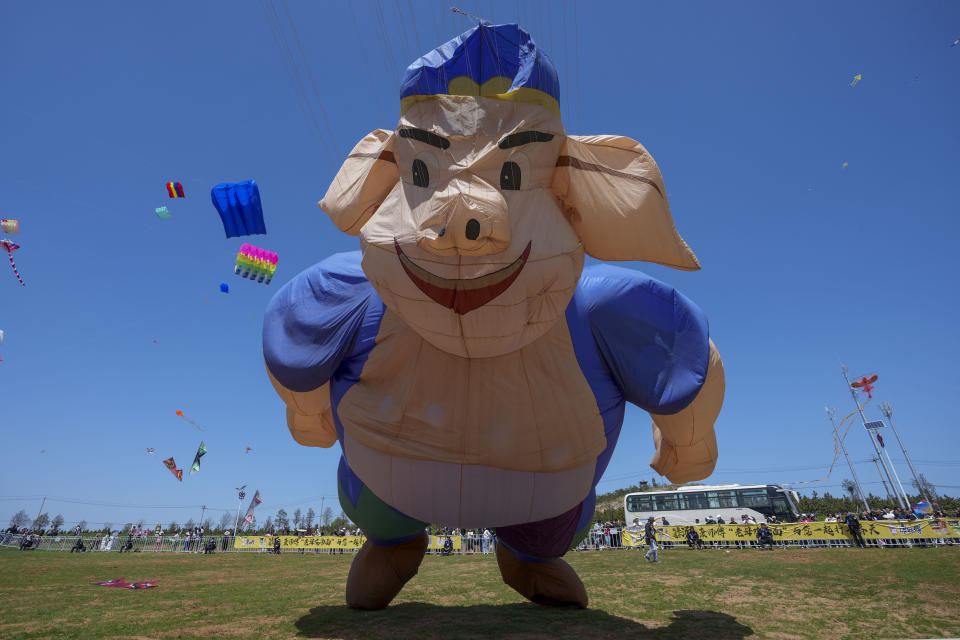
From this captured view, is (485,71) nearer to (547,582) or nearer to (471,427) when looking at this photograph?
(471,427)

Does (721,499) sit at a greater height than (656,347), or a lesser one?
greater

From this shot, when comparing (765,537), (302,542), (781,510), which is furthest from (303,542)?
(781,510)

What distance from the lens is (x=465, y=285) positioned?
287cm

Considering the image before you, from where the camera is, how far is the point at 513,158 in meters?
3.12

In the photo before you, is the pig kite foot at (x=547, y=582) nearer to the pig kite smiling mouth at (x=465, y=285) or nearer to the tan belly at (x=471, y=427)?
the tan belly at (x=471, y=427)

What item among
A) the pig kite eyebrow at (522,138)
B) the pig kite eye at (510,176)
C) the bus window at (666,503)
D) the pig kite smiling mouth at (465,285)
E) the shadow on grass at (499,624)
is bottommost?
the shadow on grass at (499,624)

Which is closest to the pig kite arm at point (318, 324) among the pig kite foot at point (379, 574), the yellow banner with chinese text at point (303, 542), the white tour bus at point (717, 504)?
the pig kite foot at point (379, 574)

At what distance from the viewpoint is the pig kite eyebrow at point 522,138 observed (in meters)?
3.07

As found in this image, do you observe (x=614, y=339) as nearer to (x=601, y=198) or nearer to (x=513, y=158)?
(x=601, y=198)

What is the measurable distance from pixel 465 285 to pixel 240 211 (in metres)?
5.90

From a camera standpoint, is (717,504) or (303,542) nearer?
(717,504)

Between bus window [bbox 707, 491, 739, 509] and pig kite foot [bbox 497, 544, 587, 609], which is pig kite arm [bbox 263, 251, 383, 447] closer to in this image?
pig kite foot [bbox 497, 544, 587, 609]

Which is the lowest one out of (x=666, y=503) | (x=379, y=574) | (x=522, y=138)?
(x=379, y=574)

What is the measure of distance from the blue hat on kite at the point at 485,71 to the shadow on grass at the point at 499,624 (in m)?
4.43
